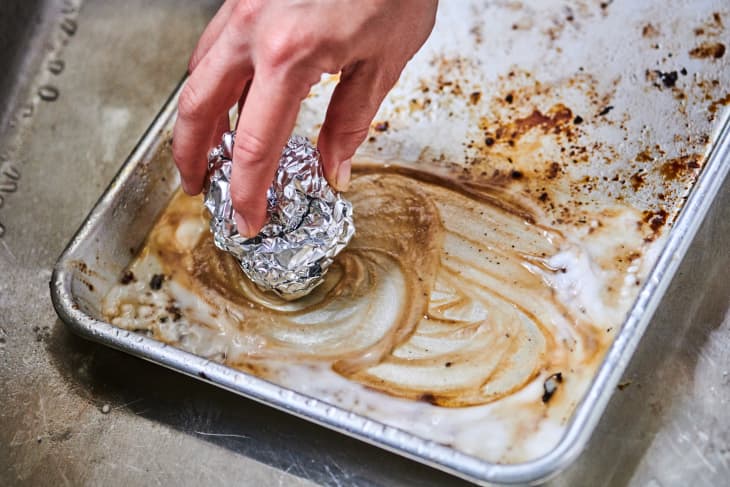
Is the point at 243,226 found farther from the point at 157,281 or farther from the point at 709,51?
the point at 709,51

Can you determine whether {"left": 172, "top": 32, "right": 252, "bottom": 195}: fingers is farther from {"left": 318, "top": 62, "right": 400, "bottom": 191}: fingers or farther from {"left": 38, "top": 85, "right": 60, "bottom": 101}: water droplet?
{"left": 38, "top": 85, "right": 60, "bottom": 101}: water droplet

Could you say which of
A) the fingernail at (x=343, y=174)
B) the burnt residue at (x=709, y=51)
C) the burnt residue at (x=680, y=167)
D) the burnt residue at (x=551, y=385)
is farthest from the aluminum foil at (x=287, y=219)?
the burnt residue at (x=709, y=51)

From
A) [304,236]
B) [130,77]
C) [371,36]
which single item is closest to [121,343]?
[304,236]

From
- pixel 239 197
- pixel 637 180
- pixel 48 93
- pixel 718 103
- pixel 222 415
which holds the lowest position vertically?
pixel 222 415

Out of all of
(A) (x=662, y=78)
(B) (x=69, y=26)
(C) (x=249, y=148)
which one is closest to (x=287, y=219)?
(C) (x=249, y=148)

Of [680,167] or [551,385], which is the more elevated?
[680,167]

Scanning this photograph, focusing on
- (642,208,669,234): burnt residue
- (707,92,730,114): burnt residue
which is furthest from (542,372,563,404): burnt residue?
(707,92,730,114): burnt residue
